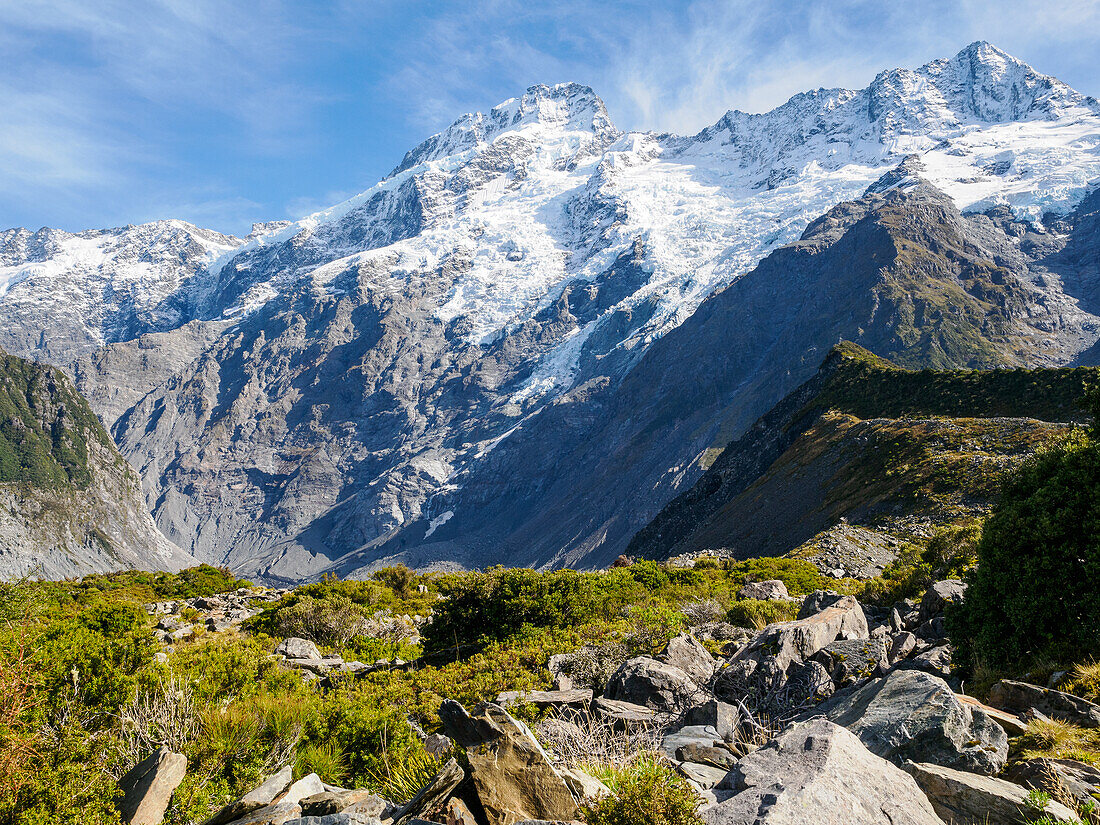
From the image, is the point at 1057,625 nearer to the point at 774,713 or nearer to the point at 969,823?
the point at 774,713

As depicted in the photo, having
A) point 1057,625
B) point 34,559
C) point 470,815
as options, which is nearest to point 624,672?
point 470,815

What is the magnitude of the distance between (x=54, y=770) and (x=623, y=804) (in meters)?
6.30

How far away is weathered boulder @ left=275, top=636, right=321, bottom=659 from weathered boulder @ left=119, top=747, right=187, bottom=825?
34.2ft

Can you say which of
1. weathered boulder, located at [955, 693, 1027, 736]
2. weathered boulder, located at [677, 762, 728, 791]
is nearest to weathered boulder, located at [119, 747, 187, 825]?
weathered boulder, located at [677, 762, 728, 791]

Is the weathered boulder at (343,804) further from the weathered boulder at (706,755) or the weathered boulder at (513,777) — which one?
the weathered boulder at (706,755)

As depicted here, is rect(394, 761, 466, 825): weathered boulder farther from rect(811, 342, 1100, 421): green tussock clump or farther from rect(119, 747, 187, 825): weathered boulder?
rect(811, 342, 1100, 421): green tussock clump

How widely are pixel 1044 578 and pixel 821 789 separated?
27.9 feet

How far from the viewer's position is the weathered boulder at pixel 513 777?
6.21m

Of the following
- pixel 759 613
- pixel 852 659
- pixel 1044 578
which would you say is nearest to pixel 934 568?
pixel 759 613

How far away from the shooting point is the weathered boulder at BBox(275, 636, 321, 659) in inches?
722

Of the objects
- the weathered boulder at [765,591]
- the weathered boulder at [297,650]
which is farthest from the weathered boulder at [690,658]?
the weathered boulder at [765,591]

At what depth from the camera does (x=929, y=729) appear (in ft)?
22.9

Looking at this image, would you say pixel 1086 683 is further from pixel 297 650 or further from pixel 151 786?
pixel 297 650

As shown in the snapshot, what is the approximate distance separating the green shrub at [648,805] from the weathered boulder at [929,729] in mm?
2822
